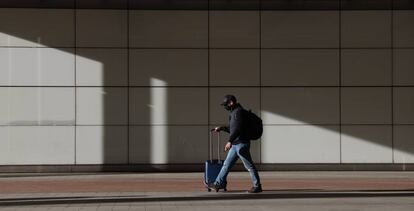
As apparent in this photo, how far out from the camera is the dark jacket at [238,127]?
1448cm

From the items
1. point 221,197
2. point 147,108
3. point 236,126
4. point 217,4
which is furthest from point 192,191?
point 217,4

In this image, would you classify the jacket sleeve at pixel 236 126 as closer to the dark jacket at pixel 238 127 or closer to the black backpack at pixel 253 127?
the dark jacket at pixel 238 127

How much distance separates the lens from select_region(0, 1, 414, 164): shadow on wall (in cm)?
2084

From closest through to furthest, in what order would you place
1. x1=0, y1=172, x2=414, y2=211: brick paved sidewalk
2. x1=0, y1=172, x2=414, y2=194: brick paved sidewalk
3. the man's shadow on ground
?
x1=0, y1=172, x2=414, y2=211: brick paved sidewalk, the man's shadow on ground, x1=0, y1=172, x2=414, y2=194: brick paved sidewalk

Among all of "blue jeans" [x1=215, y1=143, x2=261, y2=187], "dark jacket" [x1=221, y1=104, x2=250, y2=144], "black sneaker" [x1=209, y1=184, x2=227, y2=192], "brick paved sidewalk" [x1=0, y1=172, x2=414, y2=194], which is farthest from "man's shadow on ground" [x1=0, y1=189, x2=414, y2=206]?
"dark jacket" [x1=221, y1=104, x2=250, y2=144]

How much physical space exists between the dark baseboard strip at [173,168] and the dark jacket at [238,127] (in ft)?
22.2

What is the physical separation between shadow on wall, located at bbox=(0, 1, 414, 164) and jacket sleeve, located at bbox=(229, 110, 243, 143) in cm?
669

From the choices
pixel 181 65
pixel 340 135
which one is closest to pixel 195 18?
pixel 181 65

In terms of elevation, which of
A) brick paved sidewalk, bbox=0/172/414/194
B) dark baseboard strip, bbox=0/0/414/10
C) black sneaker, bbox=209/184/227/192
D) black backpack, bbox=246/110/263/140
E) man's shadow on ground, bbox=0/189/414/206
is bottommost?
brick paved sidewalk, bbox=0/172/414/194

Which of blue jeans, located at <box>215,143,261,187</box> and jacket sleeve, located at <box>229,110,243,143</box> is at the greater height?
jacket sleeve, located at <box>229,110,243,143</box>

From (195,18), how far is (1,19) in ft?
17.4

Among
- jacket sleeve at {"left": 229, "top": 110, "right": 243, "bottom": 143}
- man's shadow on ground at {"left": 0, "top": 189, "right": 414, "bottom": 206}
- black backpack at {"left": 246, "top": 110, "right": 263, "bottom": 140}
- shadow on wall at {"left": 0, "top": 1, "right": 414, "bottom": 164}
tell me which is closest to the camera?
man's shadow on ground at {"left": 0, "top": 189, "right": 414, "bottom": 206}

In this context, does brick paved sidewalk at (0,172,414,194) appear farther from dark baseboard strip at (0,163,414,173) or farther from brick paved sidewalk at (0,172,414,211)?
dark baseboard strip at (0,163,414,173)

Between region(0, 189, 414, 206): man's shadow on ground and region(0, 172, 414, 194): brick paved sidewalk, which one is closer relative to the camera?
region(0, 189, 414, 206): man's shadow on ground
